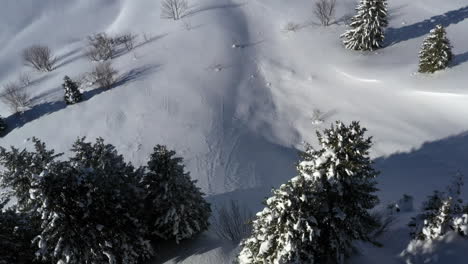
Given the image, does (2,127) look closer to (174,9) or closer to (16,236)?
(16,236)

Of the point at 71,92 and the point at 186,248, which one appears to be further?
the point at 71,92

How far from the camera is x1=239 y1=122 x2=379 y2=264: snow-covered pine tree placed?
9688 millimetres

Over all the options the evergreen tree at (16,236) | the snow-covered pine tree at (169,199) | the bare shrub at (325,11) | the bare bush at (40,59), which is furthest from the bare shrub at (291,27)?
the evergreen tree at (16,236)

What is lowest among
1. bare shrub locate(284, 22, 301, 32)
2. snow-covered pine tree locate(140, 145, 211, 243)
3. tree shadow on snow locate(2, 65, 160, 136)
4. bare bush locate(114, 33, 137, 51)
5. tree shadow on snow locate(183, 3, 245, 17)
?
snow-covered pine tree locate(140, 145, 211, 243)

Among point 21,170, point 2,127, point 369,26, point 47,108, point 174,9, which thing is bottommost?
point 21,170

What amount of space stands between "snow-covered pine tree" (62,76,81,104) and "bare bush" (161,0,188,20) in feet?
60.2

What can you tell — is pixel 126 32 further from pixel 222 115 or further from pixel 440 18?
pixel 440 18

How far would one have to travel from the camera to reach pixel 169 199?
14.6 meters

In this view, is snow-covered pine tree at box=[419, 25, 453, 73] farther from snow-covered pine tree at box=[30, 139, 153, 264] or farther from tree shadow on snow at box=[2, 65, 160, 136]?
tree shadow on snow at box=[2, 65, 160, 136]

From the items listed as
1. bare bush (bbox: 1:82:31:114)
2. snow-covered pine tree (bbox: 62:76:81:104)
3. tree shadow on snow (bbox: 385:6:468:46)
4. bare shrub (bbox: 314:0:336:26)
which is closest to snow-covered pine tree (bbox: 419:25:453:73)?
tree shadow on snow (bbox: 385:6:468:46)

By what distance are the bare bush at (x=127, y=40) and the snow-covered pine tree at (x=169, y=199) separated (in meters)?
28.6

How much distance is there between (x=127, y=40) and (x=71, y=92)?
→ 12828 millimetres

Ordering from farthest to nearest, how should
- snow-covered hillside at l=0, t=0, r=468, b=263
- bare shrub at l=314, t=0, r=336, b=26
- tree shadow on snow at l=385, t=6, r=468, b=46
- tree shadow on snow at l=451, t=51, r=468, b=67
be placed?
bare shrub at l=314, t=0, r=336, b=26 < tree shadow on snow at l=385, t=6, r=468, b=46 < tree shadow on snow at l=451, t=51, r=468, b=67 < snow-covered hillside at l=0, t=0, r=468, b=263

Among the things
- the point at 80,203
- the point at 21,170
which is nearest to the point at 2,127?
the point at 21,170
